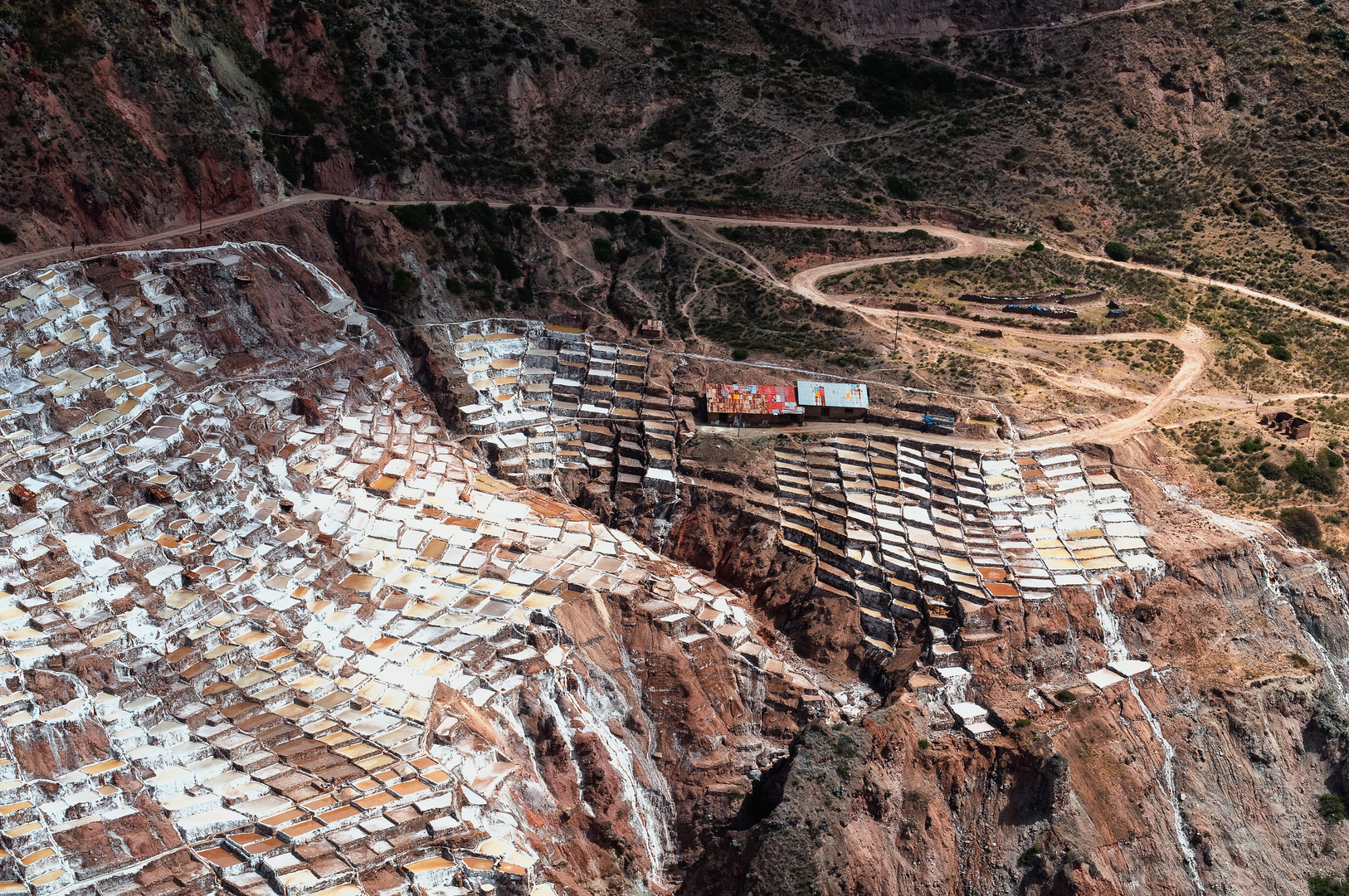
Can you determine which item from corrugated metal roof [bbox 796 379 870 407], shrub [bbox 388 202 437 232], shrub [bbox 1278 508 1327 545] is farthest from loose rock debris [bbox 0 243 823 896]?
shrub [bbox 1278 508 1327 545]

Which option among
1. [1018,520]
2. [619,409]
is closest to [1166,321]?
[1018,520]

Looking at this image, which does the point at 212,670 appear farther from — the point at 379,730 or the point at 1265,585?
the point at 1265,585

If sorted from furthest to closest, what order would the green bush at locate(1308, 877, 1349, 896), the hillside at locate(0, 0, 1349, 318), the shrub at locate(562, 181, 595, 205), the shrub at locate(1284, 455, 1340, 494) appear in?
1. the shrub at locate(562, 181, 595, 205)
2. the hillside at locate(0, 0, 1349, 318)
3. the shrub at locate(1284, 455, 1340, 494)
4. the green bush at locate(1308, 877, 1349, 896)

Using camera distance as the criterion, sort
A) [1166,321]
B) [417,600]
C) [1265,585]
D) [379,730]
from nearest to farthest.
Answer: [379,730] → [417,600] → [1265,585] → [1166,321]

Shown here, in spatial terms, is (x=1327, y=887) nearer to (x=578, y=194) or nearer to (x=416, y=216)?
(x=578, y=194)

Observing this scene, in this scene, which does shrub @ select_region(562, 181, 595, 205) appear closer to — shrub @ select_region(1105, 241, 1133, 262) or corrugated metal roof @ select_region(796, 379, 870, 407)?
corrugated metal roof @ select_region(796, 379, 870, 407)
